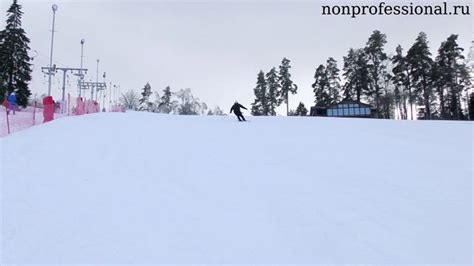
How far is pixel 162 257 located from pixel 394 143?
10.2 metres

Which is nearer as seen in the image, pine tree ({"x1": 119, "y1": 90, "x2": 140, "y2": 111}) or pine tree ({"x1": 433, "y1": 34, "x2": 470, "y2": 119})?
pine tree ({"x1": 433, "y1": 34, "x2": 470, "y2": 119})

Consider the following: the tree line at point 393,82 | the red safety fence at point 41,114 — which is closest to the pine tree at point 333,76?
the tree line at point 393,82

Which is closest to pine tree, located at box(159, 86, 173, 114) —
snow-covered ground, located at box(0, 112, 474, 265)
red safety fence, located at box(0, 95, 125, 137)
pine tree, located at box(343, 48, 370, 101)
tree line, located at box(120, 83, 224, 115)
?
tree line, located at box(120, 83, 224, 115)

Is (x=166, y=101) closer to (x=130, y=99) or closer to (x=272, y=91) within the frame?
(x=130, y=99)

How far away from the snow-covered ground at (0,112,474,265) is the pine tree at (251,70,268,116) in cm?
5636

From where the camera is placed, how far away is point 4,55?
130 feet

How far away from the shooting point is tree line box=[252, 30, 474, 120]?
43250 millimetres

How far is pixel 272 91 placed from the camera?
65.3 metres

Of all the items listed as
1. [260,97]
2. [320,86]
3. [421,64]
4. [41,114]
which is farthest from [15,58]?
[421,64]

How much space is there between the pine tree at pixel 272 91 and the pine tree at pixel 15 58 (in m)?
43.0

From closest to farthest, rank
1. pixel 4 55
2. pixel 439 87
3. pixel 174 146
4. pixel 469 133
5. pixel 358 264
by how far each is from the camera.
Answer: pixel 358 264 < pixel 174 146 < pixel 469 133 < pixel 4 55 < pixel 439 87

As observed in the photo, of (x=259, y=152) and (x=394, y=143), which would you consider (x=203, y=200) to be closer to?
(x=259, y=152)

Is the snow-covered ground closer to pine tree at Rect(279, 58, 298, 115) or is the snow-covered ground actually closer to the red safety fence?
the red safety fence

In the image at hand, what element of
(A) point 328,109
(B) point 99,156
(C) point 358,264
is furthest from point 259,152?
(A) point 328,109
